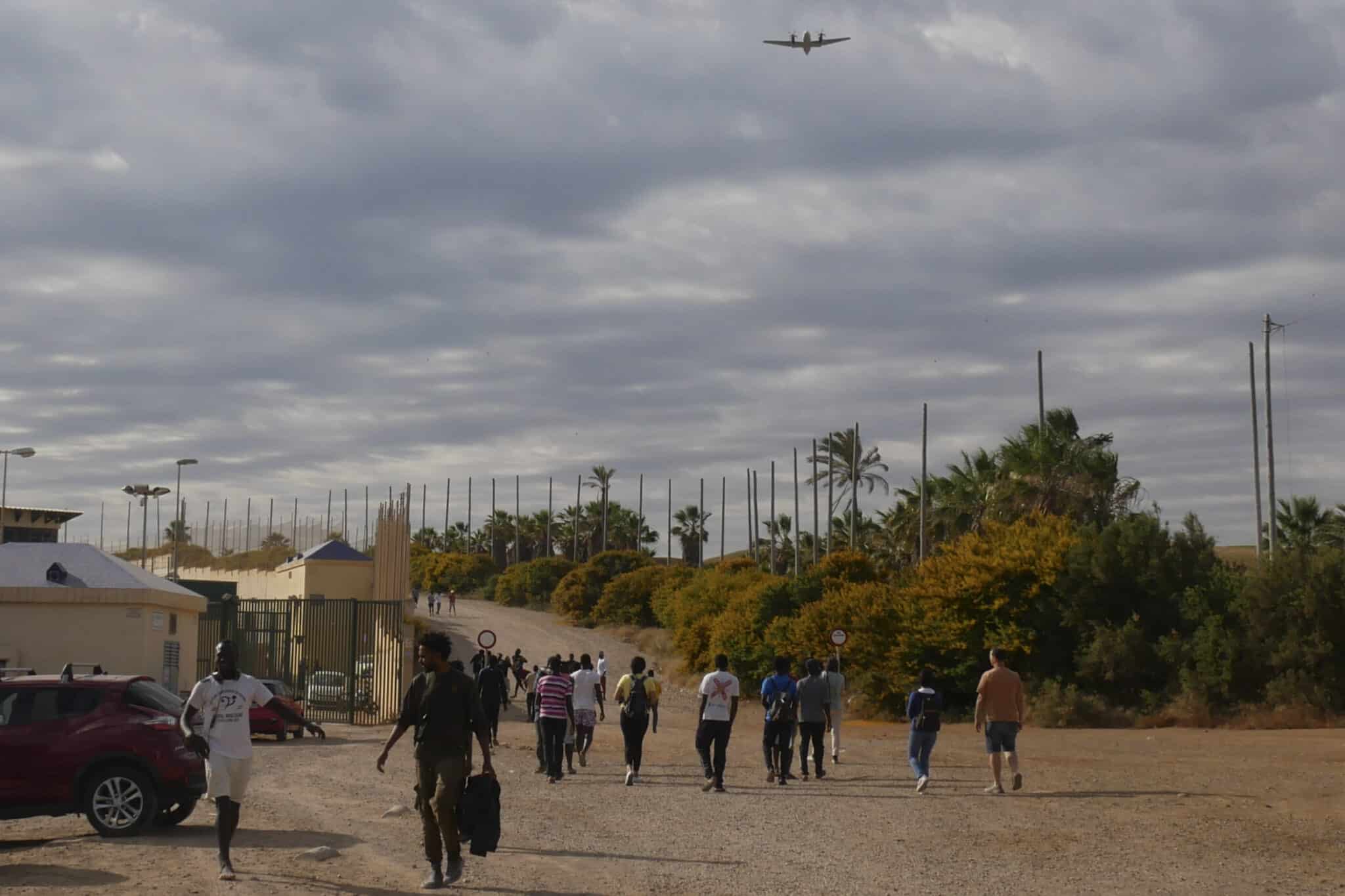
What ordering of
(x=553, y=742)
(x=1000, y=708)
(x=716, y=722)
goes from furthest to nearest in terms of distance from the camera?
(x=553, y=742) → (x=716, y=722) → (x=1000, y=708)

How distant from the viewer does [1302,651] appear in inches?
1273

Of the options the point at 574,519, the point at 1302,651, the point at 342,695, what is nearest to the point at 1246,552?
the point at 574,519

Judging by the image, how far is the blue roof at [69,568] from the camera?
1146 inches

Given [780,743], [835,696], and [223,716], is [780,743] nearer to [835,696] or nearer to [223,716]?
[835,696]

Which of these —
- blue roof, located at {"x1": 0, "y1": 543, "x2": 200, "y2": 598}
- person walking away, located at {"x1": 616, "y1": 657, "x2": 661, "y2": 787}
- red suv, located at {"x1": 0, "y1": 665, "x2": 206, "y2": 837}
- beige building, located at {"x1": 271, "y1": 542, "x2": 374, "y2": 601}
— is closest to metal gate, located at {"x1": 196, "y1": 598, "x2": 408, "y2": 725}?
blue roof, located at {"x1": 0, "y1": 543, "x2": 200, "y2": 598}

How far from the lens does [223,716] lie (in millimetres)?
10734

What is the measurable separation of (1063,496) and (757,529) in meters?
54.6

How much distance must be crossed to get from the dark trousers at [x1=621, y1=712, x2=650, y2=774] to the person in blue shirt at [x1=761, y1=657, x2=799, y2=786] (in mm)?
1638

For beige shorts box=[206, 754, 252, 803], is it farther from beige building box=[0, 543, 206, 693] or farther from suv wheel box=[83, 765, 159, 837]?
beige building box=[0, 543, 206, 693]

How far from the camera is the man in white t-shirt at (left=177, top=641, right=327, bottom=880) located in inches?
419

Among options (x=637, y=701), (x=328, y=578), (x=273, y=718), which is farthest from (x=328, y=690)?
(x=328, y=578)

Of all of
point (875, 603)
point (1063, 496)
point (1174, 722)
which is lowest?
point (1174, 722)

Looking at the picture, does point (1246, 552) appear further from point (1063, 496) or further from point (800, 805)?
point (800, 805)

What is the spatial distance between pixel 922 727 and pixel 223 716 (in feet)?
32.5
